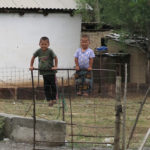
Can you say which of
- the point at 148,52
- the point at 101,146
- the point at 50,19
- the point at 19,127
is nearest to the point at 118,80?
the point at 101,146

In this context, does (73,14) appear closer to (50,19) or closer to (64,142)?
(50,19)

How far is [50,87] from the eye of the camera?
9766 mm

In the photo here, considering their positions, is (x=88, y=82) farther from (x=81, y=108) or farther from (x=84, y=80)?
(x=81, y=108)

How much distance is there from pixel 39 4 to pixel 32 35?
101 centimetres

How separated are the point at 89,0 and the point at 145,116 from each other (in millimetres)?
6548

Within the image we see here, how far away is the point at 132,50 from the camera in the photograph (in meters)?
19.1

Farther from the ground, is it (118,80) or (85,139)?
(118,80)

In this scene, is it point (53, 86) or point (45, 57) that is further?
point (45, 57)

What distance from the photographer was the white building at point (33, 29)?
14625mm

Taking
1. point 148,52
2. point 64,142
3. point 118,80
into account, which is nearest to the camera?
point 118,80

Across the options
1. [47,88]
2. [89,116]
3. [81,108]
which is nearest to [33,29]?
[81,108]

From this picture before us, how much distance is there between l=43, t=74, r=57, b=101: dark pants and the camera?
9586 mm

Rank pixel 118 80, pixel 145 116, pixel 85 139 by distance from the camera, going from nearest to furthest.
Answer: pixel 118 80 → pixel 85 139 → pixel 145 116

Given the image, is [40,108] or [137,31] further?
[137,31]
